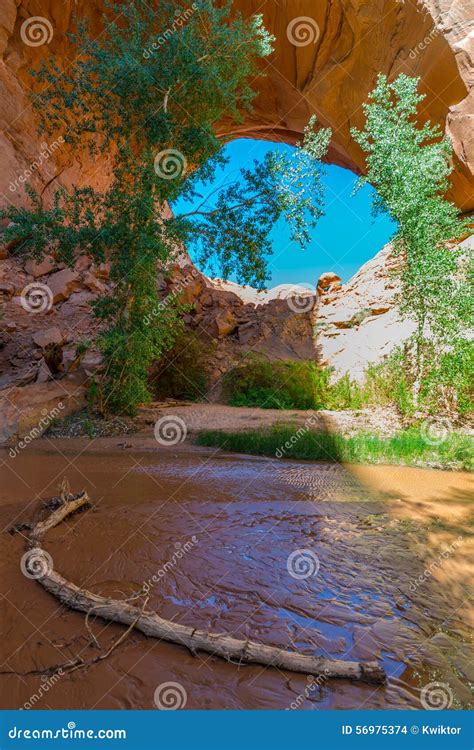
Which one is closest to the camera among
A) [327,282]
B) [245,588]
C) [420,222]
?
[245,588]

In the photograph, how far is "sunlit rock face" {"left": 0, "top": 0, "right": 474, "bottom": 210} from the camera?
13.8 m

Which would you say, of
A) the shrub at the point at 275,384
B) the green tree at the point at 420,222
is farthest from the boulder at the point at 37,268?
the green tree at the point at 420,222

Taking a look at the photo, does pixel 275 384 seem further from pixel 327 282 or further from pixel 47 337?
pixel 327 282

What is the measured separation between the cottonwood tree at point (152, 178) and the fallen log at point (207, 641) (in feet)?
23.0

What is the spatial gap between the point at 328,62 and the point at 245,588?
65.8 ft

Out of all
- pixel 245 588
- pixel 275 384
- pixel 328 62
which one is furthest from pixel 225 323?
pixel 245 588

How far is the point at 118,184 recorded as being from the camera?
9531 mm

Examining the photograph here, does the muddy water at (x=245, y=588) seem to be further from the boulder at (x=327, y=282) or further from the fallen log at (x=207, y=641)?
the boulder at (x=327, y=282)

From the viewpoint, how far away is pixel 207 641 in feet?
7.33

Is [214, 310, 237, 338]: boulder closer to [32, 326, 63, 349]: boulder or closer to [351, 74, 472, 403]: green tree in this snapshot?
[32, 326, 63, 349]: boulder

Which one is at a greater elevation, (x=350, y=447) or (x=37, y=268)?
(x=37, y=268)

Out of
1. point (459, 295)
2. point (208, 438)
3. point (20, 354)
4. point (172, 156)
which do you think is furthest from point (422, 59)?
point (20, 354)

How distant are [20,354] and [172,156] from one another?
7524 mm

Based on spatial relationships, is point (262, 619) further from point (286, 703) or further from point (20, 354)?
point (20, 354)
